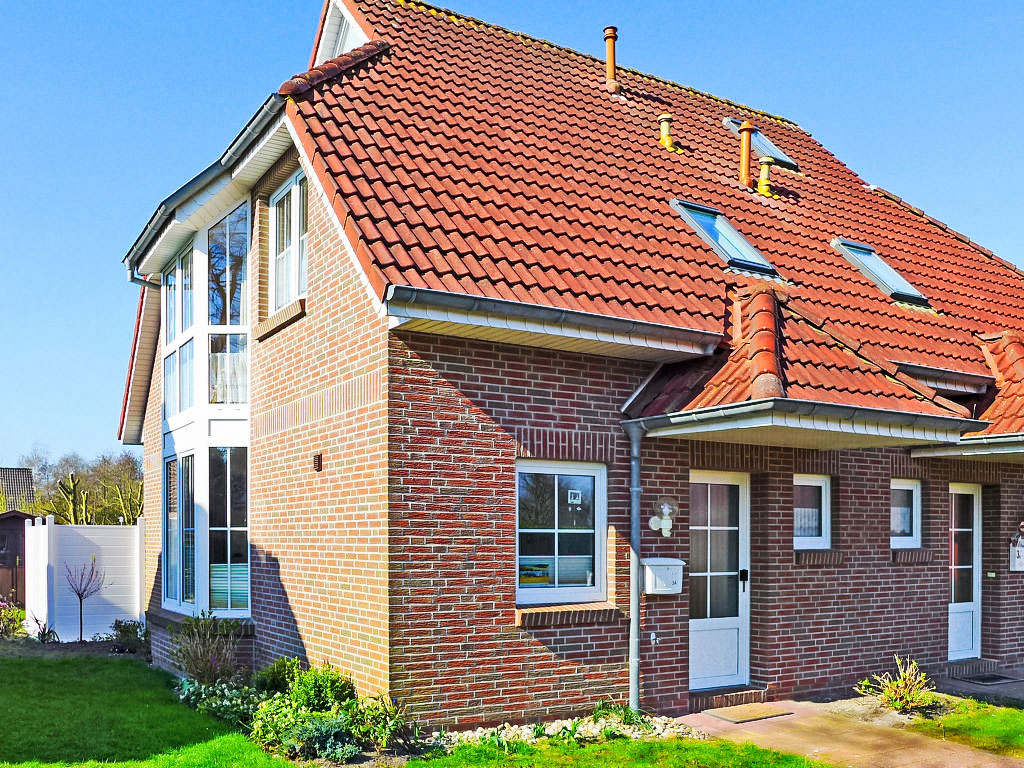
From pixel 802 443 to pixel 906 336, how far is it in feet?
8.22

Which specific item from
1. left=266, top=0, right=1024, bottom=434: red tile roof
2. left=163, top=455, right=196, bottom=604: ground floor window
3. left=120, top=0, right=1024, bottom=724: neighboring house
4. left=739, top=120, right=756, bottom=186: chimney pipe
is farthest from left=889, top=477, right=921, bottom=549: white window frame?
left=163, top=455, right=196, bottom=604: ground floor window

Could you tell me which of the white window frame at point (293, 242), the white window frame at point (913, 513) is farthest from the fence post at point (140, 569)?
the white window frame at point (913, 513)

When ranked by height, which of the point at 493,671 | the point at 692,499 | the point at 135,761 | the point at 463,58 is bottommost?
the point at 135,761

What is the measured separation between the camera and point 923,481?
12.1m

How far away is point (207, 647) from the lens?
10.3 meters

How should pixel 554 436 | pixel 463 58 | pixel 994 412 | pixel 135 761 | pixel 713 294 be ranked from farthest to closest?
pixel 463 58, pixel 994 412, pixel 713 294, pixel 554 436, pixel 135 761

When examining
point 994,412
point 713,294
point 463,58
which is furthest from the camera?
point 463,58

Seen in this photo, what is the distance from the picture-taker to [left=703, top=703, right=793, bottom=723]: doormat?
9.30 m

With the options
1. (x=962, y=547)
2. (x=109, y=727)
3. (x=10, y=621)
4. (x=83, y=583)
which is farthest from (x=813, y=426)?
(x=10, y=621)

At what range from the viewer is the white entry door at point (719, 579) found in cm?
997

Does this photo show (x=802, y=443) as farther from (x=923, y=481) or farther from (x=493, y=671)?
(x=493, y=671)

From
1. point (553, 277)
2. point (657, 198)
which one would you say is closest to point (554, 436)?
point (553, 277)

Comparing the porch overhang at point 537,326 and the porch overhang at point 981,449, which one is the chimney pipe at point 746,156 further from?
the porch overhang at point 537,326

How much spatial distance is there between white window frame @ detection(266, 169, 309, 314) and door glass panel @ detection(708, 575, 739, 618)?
527 centimetres
